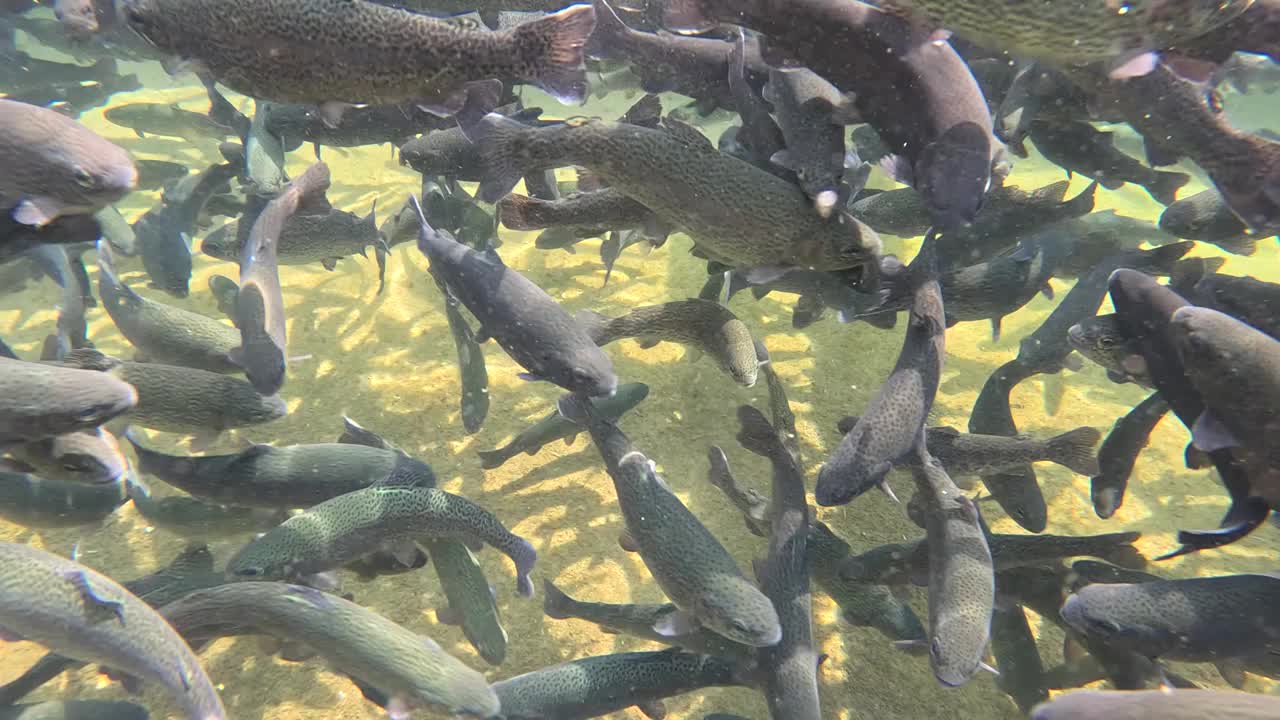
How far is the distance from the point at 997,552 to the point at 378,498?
3885mm

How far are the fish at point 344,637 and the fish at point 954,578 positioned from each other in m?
2.39

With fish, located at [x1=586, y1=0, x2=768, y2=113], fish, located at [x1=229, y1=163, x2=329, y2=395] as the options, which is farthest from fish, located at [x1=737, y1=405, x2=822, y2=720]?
fish, located at [x1=229, y1=163, x2=329, y2=395]

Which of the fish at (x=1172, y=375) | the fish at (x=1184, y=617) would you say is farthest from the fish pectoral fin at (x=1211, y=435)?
the fish at (x=1184, y=617)

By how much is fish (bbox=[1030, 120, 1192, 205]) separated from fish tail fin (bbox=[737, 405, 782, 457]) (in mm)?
3661

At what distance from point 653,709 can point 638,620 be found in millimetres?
487

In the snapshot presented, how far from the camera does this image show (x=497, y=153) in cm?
373

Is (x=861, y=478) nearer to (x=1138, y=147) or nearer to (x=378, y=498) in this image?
(x=378, y=498)

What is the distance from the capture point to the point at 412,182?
10375 mm

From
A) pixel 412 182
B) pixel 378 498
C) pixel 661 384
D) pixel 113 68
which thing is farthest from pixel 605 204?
pixel 113 68

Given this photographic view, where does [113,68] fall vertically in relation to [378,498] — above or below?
above

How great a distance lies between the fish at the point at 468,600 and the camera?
3.82 metres

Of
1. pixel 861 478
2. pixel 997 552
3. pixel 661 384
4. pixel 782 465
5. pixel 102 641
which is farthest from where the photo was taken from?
pixel 661 384

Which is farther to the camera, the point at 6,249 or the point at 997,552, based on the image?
the point at 997,552

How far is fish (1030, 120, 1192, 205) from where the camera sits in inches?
213
